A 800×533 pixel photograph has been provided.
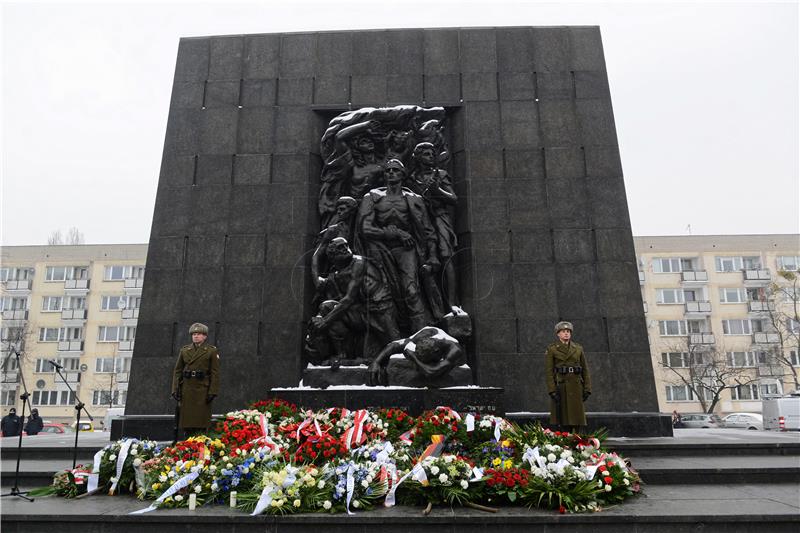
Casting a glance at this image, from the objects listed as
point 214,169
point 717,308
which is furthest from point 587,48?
point 717,308

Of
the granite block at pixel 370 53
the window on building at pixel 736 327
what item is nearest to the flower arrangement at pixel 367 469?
the granite block at pixel 370 53

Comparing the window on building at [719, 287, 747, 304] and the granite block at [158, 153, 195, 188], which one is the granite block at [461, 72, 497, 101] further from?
the window on building at [719, 287, 747, 304]

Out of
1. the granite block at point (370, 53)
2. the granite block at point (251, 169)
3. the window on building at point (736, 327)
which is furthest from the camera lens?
the window on building at point (736, 327)

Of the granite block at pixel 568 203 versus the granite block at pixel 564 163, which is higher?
the granite block at pixel 564 163

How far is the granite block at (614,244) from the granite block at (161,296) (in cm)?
922

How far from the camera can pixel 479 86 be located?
45.9ft

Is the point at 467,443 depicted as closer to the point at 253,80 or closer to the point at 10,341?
the point at 253,80

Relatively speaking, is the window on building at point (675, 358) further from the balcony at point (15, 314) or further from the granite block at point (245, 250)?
the balcony at point (15, 314)

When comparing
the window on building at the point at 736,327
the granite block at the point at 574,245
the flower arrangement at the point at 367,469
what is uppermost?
the window on building at the point at 736,327

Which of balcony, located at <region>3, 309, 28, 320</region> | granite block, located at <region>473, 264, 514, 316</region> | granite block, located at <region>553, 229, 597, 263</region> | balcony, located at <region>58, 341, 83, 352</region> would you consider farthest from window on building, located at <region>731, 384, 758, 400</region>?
balcony, located at <region>3, 309, 28, 320</region>

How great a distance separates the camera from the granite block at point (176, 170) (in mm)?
13555

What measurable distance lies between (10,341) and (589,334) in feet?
151

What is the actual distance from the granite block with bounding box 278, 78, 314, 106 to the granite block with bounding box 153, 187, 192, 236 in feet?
10.3

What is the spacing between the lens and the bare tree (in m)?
43.0
